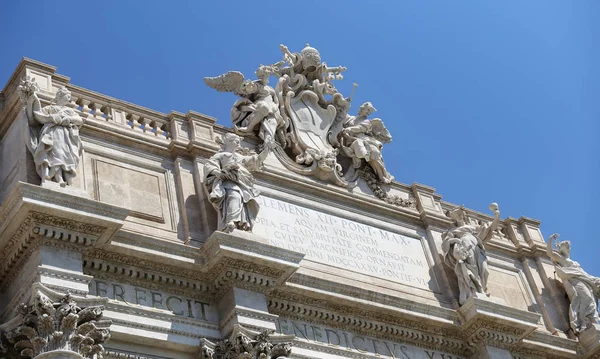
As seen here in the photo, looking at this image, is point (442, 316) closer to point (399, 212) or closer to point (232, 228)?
point (399, 212)

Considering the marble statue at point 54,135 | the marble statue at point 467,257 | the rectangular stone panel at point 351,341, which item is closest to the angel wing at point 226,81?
the marble statue at point 54,135

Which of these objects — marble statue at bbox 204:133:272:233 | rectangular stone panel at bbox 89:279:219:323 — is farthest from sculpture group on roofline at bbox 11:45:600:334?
rectangular stone panel at bbox 89:279:219:323

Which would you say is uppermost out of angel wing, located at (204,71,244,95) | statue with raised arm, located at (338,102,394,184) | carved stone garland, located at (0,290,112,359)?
angel wing, located at (204,71,244,95)

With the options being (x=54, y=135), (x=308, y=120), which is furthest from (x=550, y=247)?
(x=54, y=135)

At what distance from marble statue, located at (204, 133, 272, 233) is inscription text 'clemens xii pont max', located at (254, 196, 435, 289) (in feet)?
2.52

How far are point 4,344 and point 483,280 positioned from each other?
9.80 metres

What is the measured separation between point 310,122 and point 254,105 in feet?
5.05

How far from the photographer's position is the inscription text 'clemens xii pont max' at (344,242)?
18.4 metres

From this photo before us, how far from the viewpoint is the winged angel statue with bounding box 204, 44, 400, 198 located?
20.0 metres

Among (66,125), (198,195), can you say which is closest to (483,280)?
(198,195)

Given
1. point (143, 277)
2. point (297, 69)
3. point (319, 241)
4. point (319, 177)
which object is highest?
point (297, 69)

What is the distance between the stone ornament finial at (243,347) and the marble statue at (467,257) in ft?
17.2

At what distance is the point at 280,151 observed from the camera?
19.9 m

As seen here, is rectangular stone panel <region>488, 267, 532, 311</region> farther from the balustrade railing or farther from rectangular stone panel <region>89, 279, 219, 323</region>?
the balustrade railing
